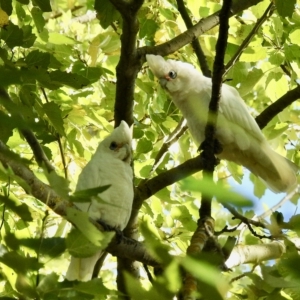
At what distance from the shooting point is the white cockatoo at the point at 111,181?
7.60 ft

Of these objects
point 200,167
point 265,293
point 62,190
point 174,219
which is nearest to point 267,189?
point 174,219

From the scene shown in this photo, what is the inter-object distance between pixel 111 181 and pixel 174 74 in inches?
34.9

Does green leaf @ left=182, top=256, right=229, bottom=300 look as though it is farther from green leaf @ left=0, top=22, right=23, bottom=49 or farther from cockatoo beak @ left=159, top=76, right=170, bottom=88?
cockatoo beak @ left=159, top=76, right=170, bottom=88

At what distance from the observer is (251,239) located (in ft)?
6.24

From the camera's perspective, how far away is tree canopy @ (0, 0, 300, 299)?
0.70 meters

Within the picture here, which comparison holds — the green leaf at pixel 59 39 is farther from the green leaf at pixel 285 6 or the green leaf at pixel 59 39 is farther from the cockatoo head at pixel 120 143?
the green leaf at pixel 285 6

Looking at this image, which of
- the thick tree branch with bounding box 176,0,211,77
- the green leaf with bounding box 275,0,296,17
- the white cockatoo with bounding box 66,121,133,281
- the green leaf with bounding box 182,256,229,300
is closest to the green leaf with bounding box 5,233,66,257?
the green leaf with bounding box 182,256,229,300

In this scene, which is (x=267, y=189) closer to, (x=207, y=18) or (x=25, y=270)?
(x=207, y=18)

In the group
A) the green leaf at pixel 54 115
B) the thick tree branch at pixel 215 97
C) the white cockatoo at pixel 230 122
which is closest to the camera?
the thick tree branch at pixel 215 97

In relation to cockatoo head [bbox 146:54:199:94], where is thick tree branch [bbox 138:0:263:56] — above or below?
below

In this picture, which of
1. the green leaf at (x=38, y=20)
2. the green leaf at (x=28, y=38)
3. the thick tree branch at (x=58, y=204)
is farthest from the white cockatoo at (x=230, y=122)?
the green leaf at (x=28, y=38)

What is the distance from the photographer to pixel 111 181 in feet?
8.14

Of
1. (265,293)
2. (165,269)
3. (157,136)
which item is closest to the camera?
(165,269)

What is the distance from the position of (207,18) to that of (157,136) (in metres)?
0.77
